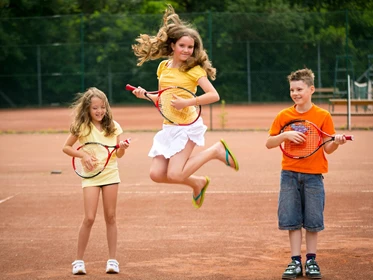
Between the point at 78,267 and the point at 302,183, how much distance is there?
1.84 metres

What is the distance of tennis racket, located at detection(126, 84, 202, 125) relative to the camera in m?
6.88

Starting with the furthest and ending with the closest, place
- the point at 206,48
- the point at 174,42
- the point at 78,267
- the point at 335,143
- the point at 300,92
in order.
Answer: the point at 206,48 < the point at 174,42 < the point at 78,267 < the point at 300,92 < the point at 335,143

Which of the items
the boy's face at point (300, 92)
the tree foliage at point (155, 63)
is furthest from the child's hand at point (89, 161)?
the tree foliage at point (155, 63)

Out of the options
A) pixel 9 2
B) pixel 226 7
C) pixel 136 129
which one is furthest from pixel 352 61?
pixel 9 2

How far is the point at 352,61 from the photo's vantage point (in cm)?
2255

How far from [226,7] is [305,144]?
1135 inches

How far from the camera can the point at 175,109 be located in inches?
274

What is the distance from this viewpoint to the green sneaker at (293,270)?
19.7ft

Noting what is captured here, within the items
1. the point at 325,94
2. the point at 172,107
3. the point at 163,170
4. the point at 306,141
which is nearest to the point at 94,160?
the point at 163,170

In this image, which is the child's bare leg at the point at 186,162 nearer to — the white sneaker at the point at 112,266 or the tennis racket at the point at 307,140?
the white sneaker at the point at 112,266

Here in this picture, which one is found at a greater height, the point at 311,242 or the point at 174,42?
the point at 174,42

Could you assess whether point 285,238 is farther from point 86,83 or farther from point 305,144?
point 86,83

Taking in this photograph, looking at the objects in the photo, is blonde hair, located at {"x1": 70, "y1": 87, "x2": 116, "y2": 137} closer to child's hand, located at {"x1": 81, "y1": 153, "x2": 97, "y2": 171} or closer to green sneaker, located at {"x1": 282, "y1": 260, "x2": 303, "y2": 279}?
child's hand, located at {"x1": 81, "y1": 153, "x2": 97, "y2": 171}

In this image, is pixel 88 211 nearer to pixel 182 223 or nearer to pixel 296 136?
pixel 296 136
